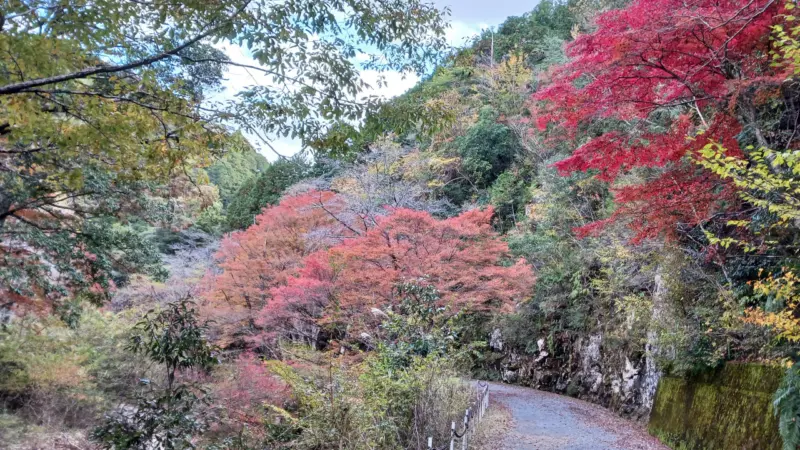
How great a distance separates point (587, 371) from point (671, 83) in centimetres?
1110

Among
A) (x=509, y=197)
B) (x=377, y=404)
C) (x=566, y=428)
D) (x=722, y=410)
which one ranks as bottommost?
(x=566, y=428)

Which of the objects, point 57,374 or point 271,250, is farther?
point 271,250

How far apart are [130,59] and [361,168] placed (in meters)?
16.2

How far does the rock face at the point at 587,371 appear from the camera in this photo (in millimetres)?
12391

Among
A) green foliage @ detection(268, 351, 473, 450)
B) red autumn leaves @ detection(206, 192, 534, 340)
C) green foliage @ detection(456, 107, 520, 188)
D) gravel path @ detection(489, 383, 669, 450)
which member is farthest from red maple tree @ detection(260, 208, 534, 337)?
green foliage @ detection(456, 107, 520, 188)

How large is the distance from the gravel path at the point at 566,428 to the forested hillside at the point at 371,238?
108cm

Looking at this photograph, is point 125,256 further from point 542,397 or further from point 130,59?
point 542,397

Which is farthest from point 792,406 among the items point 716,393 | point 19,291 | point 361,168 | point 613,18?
point 361,168

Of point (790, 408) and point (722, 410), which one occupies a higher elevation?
point (790, 408)

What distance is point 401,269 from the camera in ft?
41.1

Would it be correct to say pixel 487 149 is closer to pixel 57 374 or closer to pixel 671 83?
pixel 671 83

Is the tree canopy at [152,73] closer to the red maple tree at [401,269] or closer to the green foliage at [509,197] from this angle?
the red maple tree at [401,269]

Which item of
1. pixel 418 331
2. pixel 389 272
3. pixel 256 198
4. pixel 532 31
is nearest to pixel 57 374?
pixel 389 272

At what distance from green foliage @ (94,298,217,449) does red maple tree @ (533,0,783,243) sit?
225 inches
